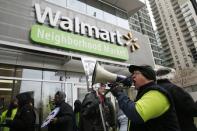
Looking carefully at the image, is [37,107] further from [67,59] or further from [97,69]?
[97,69]

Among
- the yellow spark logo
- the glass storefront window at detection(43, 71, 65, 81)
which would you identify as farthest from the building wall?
the glass storefront window at detection(43, 71, 65, 81)

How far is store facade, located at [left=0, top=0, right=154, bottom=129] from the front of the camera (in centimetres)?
771

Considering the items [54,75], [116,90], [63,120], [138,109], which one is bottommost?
[63,120]

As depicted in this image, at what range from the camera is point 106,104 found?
17.1 ft

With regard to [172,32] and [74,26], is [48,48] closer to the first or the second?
[74,26]

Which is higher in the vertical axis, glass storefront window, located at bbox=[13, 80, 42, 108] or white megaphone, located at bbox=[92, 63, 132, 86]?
glass storefront window, located at bbox=[13, 80, 42, 108]

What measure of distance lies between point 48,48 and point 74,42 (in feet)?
4.42

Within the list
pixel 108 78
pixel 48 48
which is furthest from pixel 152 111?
pixel 48 48

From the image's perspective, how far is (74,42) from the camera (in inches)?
365

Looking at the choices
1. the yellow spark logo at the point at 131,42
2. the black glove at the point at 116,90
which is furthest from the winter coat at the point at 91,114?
the yellow spark logo at the point at 131,42

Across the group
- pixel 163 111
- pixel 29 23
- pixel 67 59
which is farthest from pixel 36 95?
pixel 163 111

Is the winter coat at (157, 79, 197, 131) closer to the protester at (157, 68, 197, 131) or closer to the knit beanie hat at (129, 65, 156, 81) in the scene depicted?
the protester at (157, 68, 197, 131)

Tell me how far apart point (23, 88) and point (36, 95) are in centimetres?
57

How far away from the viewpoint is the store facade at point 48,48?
771cm
